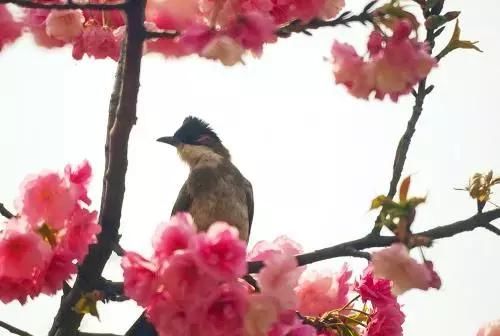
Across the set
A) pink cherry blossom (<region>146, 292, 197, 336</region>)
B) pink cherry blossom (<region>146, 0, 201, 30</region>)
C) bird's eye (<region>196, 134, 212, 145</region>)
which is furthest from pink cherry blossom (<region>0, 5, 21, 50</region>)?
bird's eye (<region>196, 134, 212, 145</region>)

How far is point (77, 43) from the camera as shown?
239 centimetres

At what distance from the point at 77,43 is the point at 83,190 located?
2.01ft

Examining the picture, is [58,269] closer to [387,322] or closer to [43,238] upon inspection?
[43,238]

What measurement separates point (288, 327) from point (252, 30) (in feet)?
2.38

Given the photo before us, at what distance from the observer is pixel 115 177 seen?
216 centimetres

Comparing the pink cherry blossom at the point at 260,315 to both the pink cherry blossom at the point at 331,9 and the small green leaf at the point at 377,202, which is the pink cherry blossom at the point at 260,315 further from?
the pink cherry blossom at the point at 331,9

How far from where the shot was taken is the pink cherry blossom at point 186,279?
1.67 m

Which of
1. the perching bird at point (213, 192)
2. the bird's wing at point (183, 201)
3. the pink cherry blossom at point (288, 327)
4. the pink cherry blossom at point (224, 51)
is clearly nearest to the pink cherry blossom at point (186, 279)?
the pink cherry blossom at point (288, 327)

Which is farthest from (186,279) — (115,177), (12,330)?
(12,330)

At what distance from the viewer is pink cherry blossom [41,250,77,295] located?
6.16 ft

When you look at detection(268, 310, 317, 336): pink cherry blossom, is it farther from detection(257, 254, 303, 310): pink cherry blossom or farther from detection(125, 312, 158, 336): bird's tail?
detection(125, 312, 158, 336): bird's tail

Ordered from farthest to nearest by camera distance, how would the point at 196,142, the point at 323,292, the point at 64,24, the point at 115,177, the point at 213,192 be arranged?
the point at 196,142 → the point at 213,192 → the point at 323,292 → the point at 64,24 → the point at 115,177

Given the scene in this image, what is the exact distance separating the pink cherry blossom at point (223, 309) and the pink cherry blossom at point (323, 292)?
2.77 feet

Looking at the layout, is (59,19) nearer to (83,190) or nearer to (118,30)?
(118,30)
